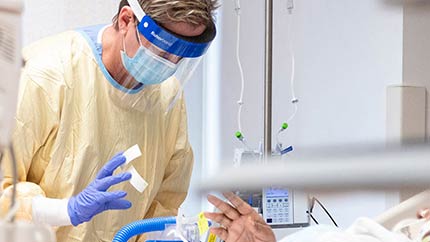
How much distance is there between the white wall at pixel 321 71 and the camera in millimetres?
2293

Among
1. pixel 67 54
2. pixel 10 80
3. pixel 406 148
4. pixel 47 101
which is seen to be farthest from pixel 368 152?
pixel 67 54

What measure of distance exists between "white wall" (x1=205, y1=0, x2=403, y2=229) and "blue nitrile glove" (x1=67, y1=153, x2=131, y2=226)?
0.72m

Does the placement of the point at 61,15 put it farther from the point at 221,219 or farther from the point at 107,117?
the point at 221,219

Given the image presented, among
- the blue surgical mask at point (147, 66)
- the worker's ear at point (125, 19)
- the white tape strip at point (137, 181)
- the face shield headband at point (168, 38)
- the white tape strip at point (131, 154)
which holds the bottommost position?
the white tape strip at point (137, 181)

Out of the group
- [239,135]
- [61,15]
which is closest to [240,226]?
[239,135]

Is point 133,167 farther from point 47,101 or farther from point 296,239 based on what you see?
point 296,239

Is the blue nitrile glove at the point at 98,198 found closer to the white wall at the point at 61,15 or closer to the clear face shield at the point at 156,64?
the clear face shield at the point at 156,64

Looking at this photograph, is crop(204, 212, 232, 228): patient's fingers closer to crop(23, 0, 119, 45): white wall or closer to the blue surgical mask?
the blue surgical mask

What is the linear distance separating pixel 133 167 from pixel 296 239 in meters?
0.64

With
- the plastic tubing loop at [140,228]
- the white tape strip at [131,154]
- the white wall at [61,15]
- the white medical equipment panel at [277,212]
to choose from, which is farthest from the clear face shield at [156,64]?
the white wall at [61,15]

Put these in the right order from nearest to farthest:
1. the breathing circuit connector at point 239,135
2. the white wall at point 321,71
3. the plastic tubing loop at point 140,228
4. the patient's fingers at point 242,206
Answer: the patient's fingers at point 242,206 → the plastic tubing loop at point 140,228 → the white wall at point 321,71 → the breathing circuit connector at point 239,135

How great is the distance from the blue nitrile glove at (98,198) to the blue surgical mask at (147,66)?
0.90ft

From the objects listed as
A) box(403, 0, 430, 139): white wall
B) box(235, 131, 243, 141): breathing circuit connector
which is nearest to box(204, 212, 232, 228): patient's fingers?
box(403, 0, 430, 139): white wall

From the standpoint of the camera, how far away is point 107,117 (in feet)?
6.32
